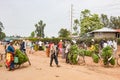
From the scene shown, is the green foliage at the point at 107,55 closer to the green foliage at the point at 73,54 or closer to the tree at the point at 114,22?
the green foliage at the point at 73,54

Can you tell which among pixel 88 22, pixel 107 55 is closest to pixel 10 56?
pixel 107 55

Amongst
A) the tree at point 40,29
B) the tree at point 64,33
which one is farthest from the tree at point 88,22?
the tree at point 40,29

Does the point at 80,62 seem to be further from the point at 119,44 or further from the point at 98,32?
the point at 98,32

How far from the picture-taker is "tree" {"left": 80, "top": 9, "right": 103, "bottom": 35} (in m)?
79.4

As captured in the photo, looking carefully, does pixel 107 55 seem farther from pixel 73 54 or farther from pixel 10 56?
pixel 10 56

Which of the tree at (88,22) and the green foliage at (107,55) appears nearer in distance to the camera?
the green foliage at (107,55)

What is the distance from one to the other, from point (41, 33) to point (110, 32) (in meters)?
55.9

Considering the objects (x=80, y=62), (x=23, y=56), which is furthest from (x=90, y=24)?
(x=23, y=56)

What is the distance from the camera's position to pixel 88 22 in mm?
79000

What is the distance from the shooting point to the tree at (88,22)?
79.4 m

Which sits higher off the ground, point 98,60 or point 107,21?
point 107,21

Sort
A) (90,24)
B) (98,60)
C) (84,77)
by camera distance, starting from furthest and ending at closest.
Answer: (90,24) < (98,60) < (84,77)

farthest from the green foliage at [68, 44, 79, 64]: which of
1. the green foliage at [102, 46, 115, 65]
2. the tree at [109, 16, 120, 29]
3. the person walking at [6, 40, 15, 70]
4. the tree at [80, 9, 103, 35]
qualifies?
the tree at [109, 16, 120, 29]

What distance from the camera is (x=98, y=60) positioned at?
2342 cm
